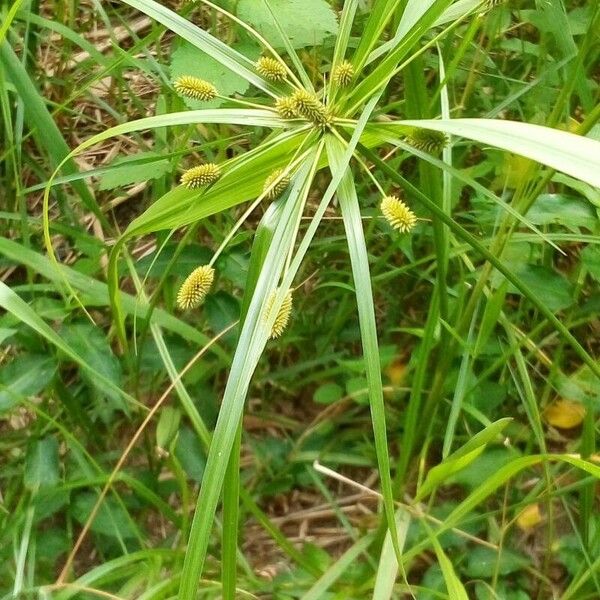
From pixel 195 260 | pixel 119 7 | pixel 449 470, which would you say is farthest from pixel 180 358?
pixel 119 7

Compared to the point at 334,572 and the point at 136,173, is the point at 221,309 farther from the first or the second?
the point at 334,572

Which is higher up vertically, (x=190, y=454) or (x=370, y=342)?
(x=370, y=342)

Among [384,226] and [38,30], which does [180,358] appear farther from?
[38,30]

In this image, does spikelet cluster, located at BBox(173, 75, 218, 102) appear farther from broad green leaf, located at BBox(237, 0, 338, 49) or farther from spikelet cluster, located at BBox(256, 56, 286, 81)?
broad green leaf, located at BBox(237, 0, 338, 49)

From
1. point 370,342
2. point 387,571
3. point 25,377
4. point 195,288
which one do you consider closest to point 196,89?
point 195,288

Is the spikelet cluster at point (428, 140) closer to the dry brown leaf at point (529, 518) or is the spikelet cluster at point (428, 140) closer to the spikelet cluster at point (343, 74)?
the spikelet cluster at point (343, 74)

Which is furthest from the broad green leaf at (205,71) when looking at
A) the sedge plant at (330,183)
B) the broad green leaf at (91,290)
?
the broad green leaf at (91,290)
